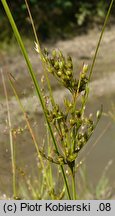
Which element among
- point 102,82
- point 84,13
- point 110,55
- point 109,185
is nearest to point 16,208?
point 109,185

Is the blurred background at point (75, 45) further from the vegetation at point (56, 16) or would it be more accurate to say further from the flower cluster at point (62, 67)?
the flower cluster at point (62, 67)

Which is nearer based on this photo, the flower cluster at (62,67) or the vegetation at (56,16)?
the flower cluster at (62,67)

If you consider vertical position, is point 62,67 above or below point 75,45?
below

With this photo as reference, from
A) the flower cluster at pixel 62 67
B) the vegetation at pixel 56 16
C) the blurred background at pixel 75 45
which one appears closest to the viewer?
the flower cluster at pixel 62 67

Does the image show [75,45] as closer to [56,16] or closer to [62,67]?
[56,16]

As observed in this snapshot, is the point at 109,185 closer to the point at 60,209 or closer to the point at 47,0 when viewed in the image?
the point at 60,209

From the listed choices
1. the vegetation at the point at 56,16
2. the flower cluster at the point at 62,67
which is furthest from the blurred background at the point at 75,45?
the flower cluster at the point at 62,67

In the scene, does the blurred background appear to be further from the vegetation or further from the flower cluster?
the flower cluster

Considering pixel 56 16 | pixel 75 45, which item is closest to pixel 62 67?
pixel 75 45

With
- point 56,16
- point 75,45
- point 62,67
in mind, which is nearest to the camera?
point 62,67

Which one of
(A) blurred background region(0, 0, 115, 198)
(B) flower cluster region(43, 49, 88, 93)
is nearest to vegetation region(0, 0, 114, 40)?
(A) blurred background region(0, 0, 115, 198)

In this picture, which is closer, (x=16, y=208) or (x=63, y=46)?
(x=16, y=208)
